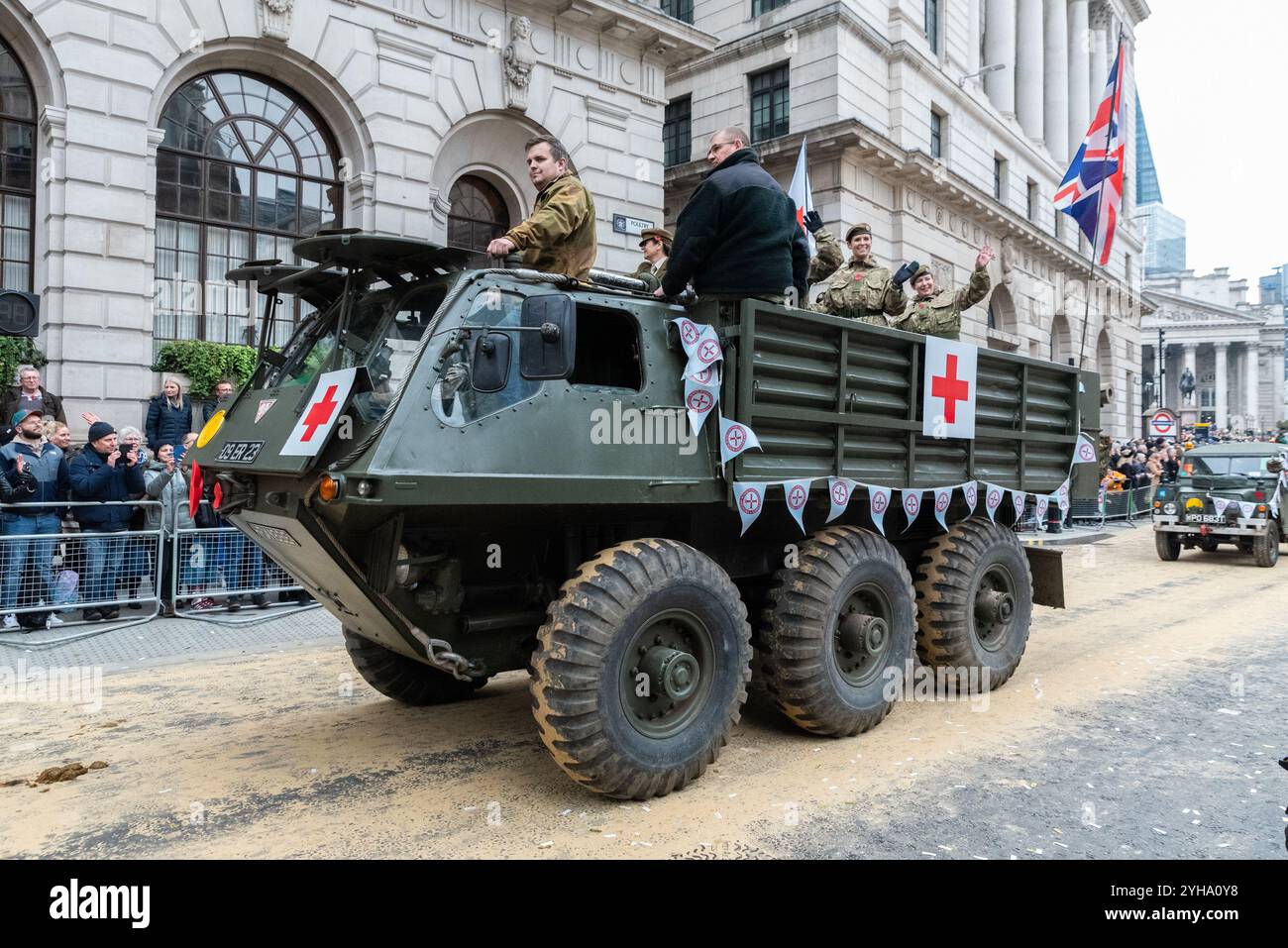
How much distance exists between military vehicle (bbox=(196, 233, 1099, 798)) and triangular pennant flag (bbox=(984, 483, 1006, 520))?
2.35 feet

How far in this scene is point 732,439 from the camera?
4.95 metres

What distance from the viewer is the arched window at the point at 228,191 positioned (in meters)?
13.3

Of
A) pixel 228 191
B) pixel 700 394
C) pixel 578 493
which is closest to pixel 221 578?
pixel 578 493

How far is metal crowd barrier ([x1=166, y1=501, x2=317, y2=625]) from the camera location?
8.87 meters

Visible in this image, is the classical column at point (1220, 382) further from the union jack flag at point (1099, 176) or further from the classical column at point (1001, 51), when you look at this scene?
the union jack flag at point (1099, 176)

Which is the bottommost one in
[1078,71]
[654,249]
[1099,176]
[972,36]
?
[654,249]

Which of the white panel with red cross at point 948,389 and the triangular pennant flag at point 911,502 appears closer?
the triangular pennant flag at point 911,502

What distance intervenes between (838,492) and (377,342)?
2.73 m

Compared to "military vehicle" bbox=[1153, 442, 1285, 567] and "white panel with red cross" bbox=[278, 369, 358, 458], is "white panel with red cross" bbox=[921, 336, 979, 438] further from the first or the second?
"military vehicle" bbox=[1153, 442, 1285, 567]

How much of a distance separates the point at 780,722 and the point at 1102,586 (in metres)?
8.41

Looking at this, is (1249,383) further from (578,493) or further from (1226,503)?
(578,493)

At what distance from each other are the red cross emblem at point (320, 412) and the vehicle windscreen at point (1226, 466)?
16.0m

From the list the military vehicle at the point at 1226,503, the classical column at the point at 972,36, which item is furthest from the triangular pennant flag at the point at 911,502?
the classical column at the point at 972,36

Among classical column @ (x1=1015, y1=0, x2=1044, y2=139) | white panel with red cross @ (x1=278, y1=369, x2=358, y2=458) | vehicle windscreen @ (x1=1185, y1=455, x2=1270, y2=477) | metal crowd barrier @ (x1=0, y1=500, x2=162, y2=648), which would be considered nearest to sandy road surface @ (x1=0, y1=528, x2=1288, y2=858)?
metal crowd barrier @ (x1=0, y1=500, x2=162, y2=648)
